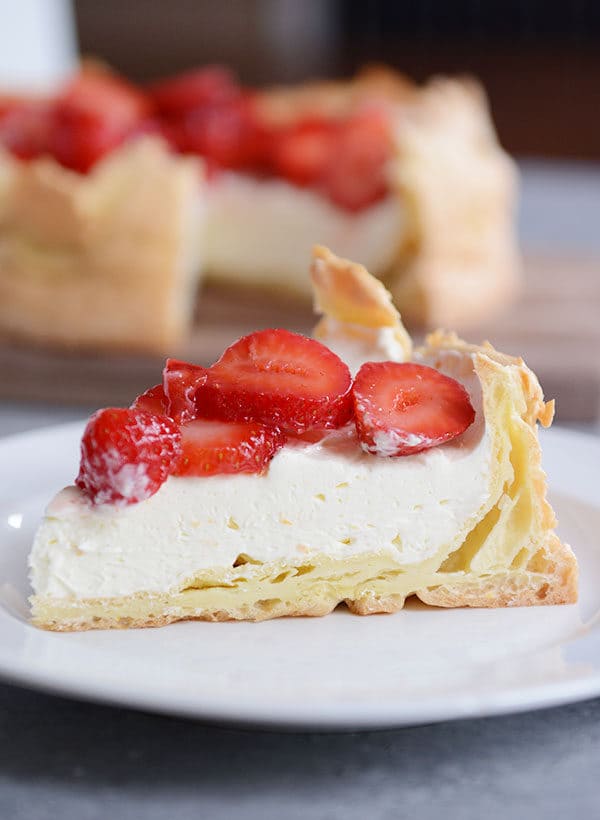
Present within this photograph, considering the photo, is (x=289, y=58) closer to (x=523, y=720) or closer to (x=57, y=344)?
→ (x=57, y=344)

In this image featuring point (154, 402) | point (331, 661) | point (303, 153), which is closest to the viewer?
point (331, 661)

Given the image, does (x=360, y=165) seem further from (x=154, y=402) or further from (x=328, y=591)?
(x=328, y=591)

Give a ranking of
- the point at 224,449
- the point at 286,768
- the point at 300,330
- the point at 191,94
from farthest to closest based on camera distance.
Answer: the point at 191,94 → the point at 300,330 → the point at 224,449 → the point at 286,768

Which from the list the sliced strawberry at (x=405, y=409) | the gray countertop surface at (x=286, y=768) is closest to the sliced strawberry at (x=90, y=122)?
the sliced strawberry at (x=405, y=409)

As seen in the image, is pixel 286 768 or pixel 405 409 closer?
pixel 286 768

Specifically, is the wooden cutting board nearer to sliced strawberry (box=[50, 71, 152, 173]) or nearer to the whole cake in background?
the whole cake in background

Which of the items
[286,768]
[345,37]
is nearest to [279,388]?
[286,768]

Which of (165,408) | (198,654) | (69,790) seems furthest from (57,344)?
(69,790)

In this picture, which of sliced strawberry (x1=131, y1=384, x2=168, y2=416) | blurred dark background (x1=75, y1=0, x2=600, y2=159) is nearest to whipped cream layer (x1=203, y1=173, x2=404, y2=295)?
sliced strawberry (x1=131, y1=384, x2=168, y2=416)
